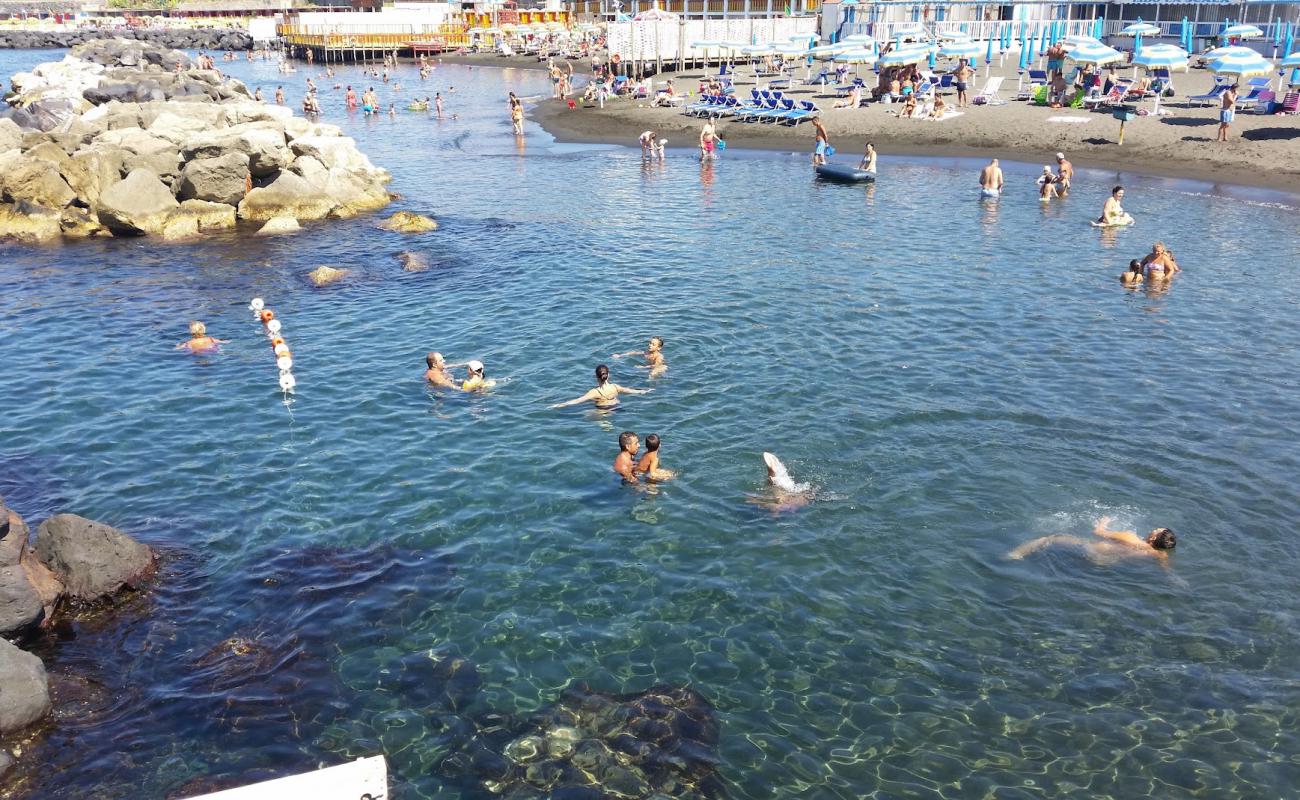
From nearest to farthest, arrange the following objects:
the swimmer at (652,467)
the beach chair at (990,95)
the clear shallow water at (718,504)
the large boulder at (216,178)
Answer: the clear shallow water at (718,504) < the swimmer at (652,467) < the large boulder at (216,178) < the beach chair at (990,95)

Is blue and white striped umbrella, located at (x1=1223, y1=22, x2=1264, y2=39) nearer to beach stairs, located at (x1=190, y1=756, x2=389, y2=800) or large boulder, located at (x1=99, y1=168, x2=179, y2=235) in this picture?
large boulder, located at (x1=99, y1=168, x2=179, y2=235)

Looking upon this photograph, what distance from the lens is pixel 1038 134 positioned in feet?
143

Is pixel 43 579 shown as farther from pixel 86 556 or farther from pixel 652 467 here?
pixel 652 467

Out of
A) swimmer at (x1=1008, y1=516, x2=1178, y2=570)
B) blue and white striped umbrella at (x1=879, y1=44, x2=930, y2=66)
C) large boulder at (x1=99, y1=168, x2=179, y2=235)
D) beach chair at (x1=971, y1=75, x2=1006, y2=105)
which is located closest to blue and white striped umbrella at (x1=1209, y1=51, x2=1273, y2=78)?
beach chair at (x1=971, y1=75, x2=1006, y2=105)

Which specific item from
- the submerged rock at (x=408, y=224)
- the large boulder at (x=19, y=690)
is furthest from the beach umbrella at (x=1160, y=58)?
the large boulder at (x=19, y=690)

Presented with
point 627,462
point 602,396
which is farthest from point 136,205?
point 627,462

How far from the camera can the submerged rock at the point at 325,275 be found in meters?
27.7

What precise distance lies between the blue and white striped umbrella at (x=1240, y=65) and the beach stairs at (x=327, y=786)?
141 feet

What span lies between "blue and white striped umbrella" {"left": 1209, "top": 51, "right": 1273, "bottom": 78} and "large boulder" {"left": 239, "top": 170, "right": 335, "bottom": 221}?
36.0m

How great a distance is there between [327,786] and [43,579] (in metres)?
7.09

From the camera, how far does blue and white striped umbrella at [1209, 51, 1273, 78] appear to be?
3900cm

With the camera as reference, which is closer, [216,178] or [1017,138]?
[216,178]

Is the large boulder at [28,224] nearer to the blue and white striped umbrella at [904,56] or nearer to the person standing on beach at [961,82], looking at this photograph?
the blue and white striped umbrella at [904,56]

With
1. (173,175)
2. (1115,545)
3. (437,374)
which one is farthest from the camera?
(173,175)
